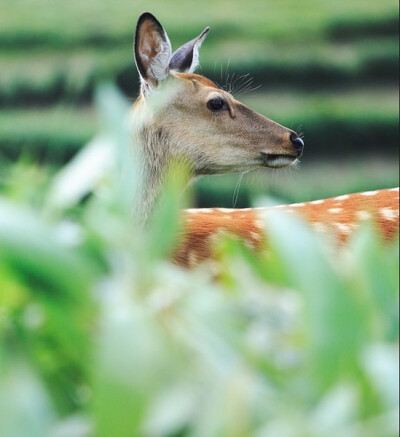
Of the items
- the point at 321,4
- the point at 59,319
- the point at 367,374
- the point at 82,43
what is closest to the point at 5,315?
the point at 59,319

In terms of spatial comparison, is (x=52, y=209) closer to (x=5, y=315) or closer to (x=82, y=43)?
(x=5, y=315)

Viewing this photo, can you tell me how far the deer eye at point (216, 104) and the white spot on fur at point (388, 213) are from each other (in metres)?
0.38

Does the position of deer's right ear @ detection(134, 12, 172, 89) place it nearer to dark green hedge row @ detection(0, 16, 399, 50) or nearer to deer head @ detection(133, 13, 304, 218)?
deer head @ detection(133, 13, 304, 218)

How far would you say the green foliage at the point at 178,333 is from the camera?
1.23 feet

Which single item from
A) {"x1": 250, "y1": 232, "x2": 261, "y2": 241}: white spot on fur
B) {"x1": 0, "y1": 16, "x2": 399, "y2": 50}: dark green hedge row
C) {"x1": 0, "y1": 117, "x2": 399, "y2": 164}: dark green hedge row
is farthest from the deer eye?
{"x1": 0, "y1": 16, "x2": 399, "y2": 50}: dark green hedge row

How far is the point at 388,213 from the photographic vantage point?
2.07 metres

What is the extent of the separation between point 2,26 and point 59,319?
4.16 metres

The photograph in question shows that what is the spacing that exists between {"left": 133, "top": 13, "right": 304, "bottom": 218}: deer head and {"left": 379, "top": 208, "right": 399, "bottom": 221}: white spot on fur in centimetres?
24

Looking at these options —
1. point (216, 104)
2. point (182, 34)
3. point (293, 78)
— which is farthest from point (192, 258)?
point (182, 34)

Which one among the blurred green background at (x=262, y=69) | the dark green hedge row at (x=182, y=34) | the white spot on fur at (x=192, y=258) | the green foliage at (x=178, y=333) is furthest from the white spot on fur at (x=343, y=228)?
the dark green hedge row at (x=182, y=34)

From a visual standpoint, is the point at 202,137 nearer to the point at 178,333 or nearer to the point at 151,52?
the point at 151,52

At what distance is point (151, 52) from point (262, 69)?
1.90 m

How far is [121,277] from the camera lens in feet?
1.37

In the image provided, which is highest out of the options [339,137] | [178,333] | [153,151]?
[178,333]
